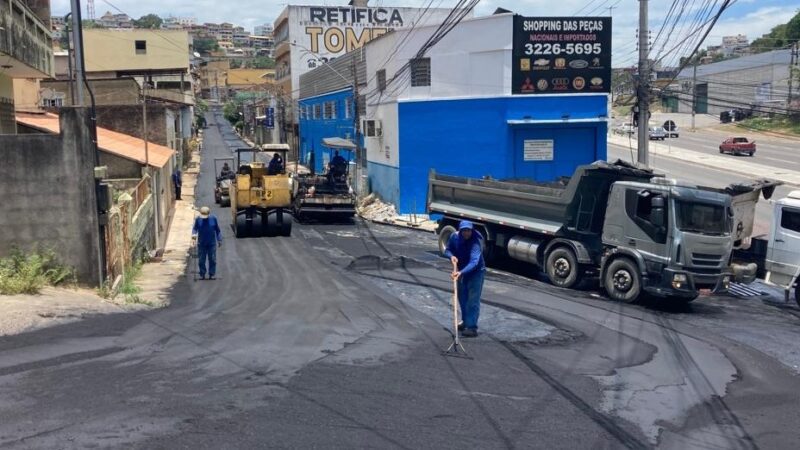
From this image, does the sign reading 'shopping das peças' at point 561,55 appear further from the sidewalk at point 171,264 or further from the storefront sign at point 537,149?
the sidewalk at point 171,264

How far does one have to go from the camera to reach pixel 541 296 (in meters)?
15.7

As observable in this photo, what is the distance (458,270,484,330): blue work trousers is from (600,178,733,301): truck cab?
565 centimetres

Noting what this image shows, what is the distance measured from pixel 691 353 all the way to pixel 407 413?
5563 mm

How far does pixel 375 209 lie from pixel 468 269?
73.9ft

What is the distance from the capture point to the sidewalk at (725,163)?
40272 millimetres

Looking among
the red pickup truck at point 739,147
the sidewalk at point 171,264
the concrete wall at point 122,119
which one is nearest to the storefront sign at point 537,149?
the sidewalk at point 171,264

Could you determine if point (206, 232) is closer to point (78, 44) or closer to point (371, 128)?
point (78, 44)

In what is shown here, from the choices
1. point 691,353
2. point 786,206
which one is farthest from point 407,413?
point 786,206

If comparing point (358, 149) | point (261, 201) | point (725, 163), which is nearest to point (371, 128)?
point (358, 149)

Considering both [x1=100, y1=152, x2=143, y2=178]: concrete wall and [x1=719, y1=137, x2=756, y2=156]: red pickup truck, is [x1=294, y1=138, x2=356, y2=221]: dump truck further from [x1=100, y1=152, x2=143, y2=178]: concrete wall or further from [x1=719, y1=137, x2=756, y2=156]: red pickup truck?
[x1=719, y1=137, x2=756, y2=156]: red pickup truck

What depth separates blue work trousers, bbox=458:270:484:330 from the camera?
10766 millimetres

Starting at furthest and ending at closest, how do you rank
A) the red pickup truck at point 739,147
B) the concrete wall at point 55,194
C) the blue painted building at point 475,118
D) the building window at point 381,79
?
the red pickup truck at point 739,147, the building window at point 381,79, the blue painted building at point 475,118, the concrete wall at point 55,194

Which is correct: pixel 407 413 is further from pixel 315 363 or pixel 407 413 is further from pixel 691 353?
pixel 691 353

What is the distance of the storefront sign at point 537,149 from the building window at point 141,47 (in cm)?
4617
